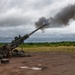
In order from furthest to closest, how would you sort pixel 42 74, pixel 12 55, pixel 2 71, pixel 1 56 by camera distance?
pixel 12 55 < pixel 1 56 < pixel 2 71 < pixel 42 74

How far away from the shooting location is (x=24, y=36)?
124 feet

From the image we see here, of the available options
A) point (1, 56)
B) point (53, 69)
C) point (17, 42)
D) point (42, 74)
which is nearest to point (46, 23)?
point (17, 42)

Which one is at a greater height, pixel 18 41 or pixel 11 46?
pixel 18 41

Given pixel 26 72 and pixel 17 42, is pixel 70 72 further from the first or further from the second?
pixel 17 42

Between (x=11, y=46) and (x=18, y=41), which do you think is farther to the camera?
(x=18, y=41)

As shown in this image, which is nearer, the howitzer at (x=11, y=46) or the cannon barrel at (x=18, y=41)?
the howitzer at (x=11, y=46)

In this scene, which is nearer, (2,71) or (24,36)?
(2,71)

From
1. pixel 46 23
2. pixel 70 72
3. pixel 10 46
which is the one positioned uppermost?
pixel 46 23

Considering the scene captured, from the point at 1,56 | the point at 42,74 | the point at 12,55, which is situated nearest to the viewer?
the point at 42,74

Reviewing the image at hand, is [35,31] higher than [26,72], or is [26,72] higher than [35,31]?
[35,31]

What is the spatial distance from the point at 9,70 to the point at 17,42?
45.4 ft

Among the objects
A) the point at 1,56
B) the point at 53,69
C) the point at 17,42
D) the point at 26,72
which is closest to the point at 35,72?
the point at 26,72

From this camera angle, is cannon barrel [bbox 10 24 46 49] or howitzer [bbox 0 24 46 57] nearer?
howitzer [bbox 0 24 46 57]

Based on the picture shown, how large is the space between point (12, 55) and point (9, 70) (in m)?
13.4
